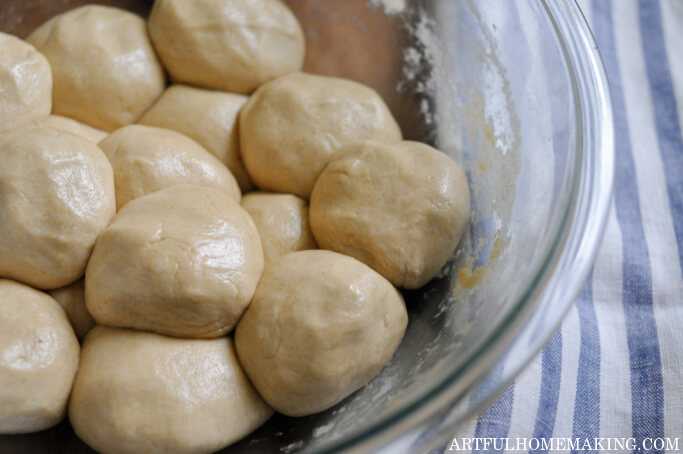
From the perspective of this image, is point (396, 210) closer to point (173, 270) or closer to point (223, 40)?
point (173, 270)

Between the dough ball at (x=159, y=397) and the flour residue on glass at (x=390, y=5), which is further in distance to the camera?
the flour residue on glass at (x=390, y=5)

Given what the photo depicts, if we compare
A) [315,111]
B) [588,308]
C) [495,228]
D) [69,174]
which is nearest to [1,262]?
[69,174]

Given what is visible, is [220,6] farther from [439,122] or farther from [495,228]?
[495,228]

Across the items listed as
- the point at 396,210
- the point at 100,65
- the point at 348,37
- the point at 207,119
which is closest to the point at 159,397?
the point at 396,210

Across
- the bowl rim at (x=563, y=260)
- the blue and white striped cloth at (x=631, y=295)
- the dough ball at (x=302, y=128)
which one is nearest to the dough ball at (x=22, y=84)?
the dough ball at (x=302, y=128)

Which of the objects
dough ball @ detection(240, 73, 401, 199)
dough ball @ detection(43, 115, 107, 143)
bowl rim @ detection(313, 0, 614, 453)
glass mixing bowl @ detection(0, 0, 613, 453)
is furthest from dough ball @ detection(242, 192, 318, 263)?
bowl rim @ detection(313, 0, 614, 453)

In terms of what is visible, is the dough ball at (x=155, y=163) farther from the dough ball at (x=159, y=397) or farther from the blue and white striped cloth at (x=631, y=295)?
the blue and white striped cloth at (x=631, y=295)
